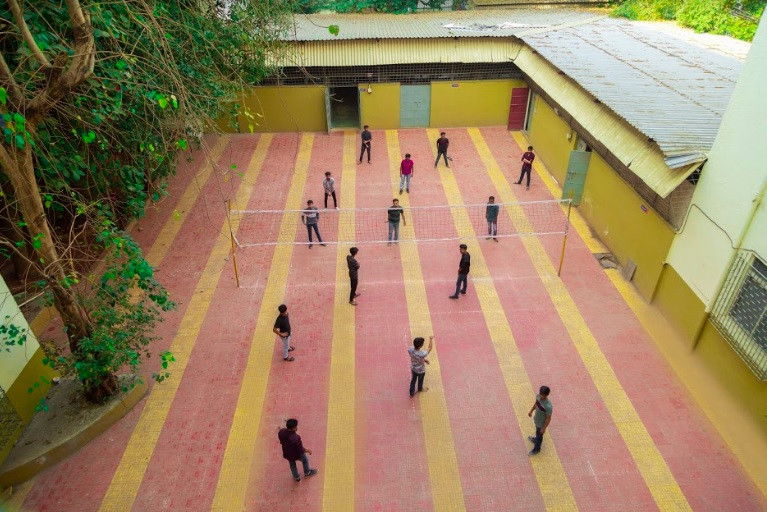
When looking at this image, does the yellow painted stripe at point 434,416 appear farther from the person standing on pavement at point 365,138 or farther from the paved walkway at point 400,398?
the person standing on pavement at point 365,138

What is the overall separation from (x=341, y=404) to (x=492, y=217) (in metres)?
6.20

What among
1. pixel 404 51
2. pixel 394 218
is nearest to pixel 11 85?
pixel 394 218

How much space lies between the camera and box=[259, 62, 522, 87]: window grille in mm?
17922

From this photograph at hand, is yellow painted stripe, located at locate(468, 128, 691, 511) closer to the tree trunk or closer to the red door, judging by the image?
the red door

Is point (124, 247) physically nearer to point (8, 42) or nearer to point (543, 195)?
point (8, 42)

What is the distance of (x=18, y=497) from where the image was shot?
7246 millimetres

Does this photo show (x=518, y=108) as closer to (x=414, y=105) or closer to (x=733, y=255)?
(x=414, y=105)

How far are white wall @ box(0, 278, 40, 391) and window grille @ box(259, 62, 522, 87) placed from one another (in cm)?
1249

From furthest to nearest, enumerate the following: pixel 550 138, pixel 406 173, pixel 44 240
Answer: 1. pixel 550 138
2. pixel 406 173
3. pixel 44 240

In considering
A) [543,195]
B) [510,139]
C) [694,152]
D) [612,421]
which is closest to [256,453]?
[612,421]

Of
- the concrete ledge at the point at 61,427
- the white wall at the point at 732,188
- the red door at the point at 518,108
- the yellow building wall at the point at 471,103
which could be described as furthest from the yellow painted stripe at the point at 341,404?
the red door at the point at 518,108

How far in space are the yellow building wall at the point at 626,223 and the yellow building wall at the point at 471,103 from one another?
6.82 m

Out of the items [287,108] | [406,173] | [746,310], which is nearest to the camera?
[746,310]

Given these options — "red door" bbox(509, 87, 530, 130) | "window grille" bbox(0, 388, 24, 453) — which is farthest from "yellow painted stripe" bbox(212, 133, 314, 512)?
"red door" bbox(509, 87, 530, 130)
